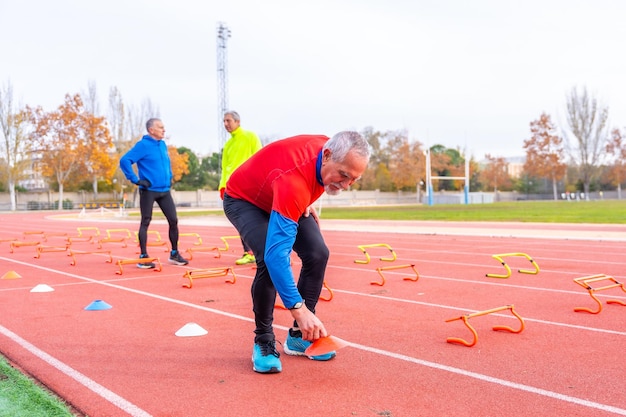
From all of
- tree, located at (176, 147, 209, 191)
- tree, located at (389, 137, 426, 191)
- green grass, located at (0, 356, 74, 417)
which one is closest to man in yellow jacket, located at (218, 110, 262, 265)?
green grass, located at (0, 356, 74, 417)

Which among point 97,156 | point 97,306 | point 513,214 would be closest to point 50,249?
point 97,306

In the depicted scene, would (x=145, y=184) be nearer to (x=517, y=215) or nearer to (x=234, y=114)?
(x=234, y=114)

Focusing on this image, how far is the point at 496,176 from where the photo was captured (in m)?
84.2

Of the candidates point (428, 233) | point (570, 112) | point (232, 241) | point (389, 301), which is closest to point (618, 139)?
point (570, 112)

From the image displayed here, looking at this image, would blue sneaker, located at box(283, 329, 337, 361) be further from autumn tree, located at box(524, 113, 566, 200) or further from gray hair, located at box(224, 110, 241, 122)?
autumn tree, located at box(524, 113, 566, 200)

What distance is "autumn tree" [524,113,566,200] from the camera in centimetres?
6550

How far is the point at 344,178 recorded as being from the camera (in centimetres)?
307

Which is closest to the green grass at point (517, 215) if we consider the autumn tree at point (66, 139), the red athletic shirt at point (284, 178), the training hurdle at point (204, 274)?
the training hurdle at point (204, 274)

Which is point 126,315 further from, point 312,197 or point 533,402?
point 533,402

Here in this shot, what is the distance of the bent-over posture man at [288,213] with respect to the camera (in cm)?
304

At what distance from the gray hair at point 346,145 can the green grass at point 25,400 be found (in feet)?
6.12

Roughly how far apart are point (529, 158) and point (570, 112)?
21.8ft

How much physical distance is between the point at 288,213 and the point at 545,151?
226ft

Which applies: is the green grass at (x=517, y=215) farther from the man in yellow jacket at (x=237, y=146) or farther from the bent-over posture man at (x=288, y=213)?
the bent-over posture man at (x=288, y=213)
